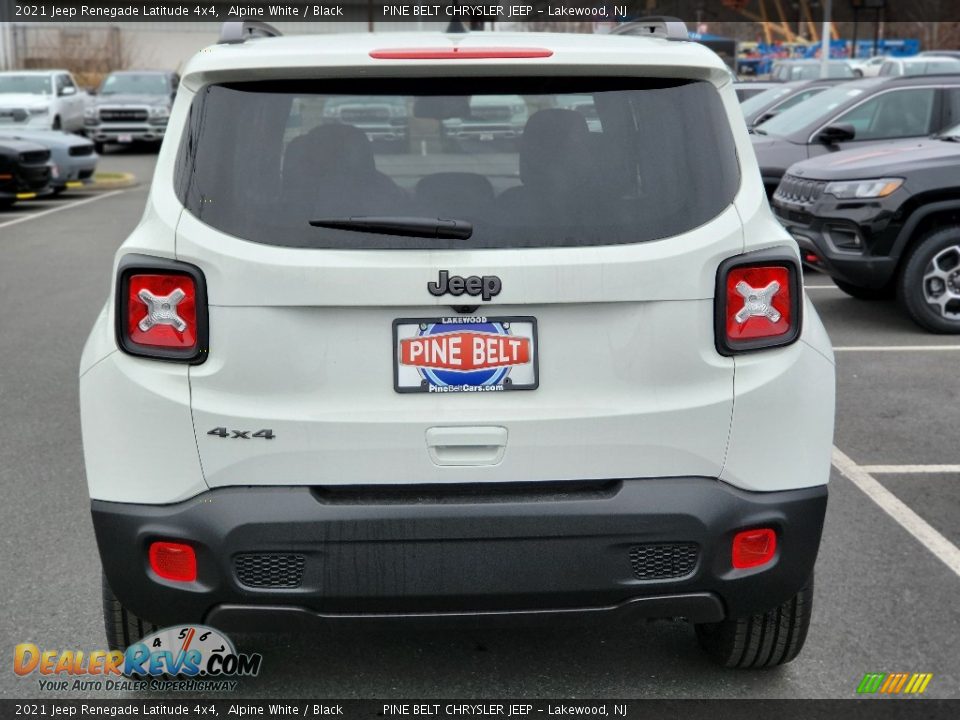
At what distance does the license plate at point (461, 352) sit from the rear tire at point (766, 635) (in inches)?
40.8

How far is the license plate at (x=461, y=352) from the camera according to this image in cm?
300

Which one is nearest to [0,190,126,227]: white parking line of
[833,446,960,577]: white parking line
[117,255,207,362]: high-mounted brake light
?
[833,446,960,577]: white parking line

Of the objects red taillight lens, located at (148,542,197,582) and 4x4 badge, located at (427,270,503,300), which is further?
→ red taillight lens, located at (148,542,197,582)

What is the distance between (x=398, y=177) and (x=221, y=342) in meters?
0.59

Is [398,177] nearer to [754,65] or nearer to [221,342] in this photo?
[221,342]

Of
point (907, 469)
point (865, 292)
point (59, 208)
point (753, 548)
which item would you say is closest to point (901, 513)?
point (907, 469)

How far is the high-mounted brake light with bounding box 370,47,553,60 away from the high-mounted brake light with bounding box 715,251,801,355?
2.25ft

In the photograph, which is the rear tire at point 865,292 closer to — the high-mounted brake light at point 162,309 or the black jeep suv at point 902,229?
the black jeep suv at point 902,229

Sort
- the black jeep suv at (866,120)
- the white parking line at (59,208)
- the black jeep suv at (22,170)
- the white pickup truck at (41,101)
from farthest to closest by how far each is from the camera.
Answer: the white pickup truck at (41,101), the black jeep suv at (22,170), the white parking line at (59,208), the black jeep suv at (866,120)

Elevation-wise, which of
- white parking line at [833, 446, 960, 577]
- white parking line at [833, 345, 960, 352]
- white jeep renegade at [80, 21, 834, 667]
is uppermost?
white jeep renegade at [80, 21, 834, 667]

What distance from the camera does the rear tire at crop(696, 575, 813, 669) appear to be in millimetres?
3508

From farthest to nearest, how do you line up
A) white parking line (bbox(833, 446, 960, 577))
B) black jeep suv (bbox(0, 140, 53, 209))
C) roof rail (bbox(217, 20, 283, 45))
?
black jeep suv (bbox(0, 140, 53, 209)) < white parking line (bbox(833, 446, 960, 577)) < roof rail (bbox(217, 20, 283, 45))

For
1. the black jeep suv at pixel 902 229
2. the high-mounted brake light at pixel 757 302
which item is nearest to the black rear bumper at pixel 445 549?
the high-mounted brake light at pixel 757 302

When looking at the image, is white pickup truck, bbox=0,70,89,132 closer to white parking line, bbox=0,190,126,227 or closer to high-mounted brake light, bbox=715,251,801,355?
white parking line, bbox=0,190,126,227
